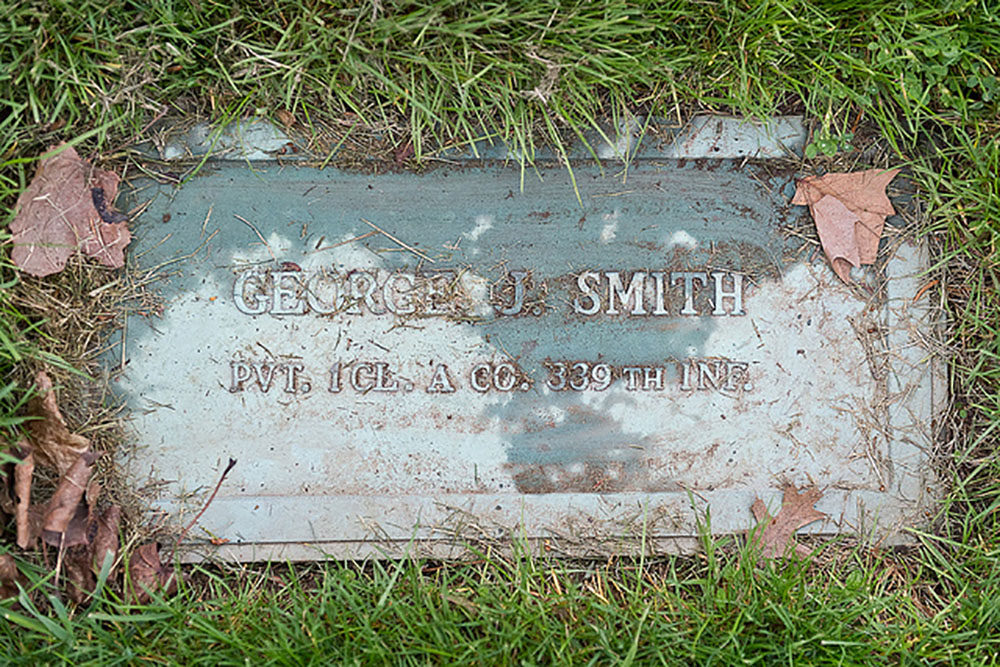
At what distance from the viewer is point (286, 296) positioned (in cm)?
215

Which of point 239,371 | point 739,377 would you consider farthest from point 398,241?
point 739,377

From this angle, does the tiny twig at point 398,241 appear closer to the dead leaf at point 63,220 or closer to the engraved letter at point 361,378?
the engraved letter at point 361,378

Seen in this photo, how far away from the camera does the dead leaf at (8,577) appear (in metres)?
2.05

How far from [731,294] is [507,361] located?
71 cm

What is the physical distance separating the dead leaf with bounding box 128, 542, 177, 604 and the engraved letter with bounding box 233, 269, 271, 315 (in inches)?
29.5

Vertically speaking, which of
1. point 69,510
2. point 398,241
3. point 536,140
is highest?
point 536,140

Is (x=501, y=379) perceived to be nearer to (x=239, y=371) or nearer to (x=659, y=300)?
(x=659, y=300)

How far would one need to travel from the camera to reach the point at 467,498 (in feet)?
7.09

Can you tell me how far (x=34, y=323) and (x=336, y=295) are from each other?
0.89 metres

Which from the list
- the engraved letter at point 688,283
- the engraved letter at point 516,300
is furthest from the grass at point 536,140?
the engraved letter at point 688,283

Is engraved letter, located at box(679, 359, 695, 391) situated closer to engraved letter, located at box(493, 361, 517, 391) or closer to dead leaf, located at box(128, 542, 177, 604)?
engraved letter, located at box(493, 361, 517, 391)

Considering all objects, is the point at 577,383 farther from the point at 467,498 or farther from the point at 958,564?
the point at 958,564

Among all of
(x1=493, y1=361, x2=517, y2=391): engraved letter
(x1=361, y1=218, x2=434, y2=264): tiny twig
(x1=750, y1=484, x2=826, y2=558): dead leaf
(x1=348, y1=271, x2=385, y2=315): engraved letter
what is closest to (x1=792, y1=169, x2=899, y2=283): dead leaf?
(x1=750, y1=484, x2=826, y2=558): dead leaf

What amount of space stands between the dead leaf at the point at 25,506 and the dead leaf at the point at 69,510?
0.03 m
